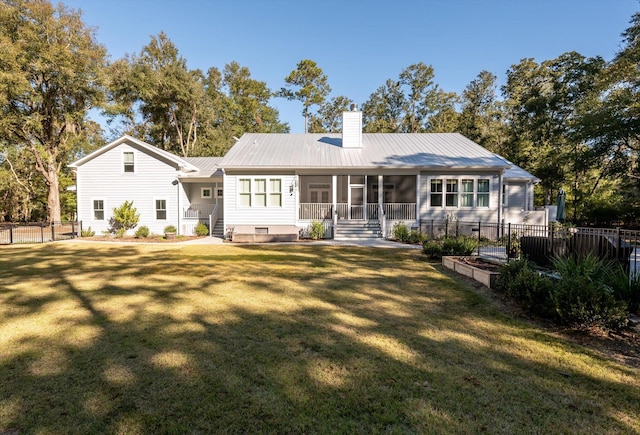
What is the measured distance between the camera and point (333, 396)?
281 cm

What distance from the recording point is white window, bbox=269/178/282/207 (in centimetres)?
1745

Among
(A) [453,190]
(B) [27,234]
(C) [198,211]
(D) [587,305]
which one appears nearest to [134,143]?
(C) [198,211]

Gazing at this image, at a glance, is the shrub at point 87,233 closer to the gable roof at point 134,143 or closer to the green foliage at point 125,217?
the green foliage at point 125,217

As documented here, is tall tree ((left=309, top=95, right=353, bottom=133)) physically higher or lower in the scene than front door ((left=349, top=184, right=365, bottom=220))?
higher

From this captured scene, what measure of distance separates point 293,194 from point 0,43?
73.2 feet

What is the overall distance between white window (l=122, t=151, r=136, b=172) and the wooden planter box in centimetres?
1863

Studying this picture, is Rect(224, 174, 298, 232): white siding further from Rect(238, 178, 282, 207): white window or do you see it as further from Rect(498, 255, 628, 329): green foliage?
Rect(498, 255, 628, 329): green foliage

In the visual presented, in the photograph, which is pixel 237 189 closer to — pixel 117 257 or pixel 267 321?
pixel 117 257

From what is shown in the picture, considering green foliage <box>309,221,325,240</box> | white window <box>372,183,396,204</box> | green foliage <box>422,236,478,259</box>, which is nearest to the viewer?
green foliage <box>422,236,478,259</box>

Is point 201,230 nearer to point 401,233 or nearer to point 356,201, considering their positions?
point 356,201

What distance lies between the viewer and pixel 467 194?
17.3m

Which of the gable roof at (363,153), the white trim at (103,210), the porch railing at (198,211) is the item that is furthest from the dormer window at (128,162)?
the gable roof at (363,153)

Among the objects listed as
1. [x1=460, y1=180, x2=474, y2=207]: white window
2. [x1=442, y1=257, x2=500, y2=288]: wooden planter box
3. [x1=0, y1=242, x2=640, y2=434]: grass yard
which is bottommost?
[x1=0, y1=242, x2=640, y2=434]: grass yard

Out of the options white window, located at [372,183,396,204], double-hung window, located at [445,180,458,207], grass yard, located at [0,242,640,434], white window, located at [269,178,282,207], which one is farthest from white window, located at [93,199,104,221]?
double-hung window, located at [445,180,458,207]
